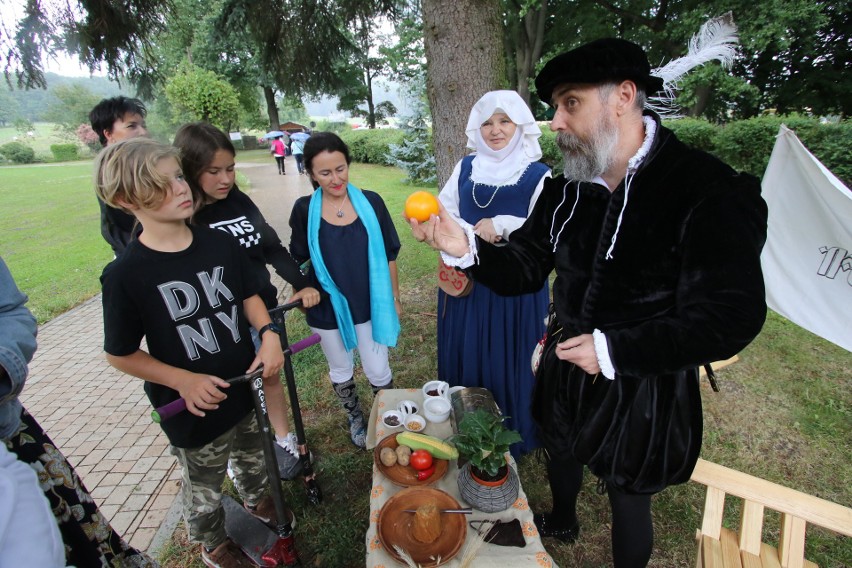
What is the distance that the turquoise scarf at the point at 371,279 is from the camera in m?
2.59

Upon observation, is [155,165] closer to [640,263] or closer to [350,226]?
[350,226]

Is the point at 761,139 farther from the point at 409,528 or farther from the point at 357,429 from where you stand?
the point at 409,528

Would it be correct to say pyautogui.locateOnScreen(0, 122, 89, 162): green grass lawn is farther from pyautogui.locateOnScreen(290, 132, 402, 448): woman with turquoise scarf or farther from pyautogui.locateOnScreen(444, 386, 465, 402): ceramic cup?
pyautogui.locateOnScreen(444, 386, 465, 402): ceramic cup

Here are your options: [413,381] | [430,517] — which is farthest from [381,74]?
[430,517]

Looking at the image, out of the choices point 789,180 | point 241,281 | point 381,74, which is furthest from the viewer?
point 381,74

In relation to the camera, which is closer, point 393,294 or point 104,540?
point 104,540

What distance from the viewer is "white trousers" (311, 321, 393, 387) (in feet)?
9.12

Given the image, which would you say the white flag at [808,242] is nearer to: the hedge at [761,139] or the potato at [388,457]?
the hedge at [761,139]

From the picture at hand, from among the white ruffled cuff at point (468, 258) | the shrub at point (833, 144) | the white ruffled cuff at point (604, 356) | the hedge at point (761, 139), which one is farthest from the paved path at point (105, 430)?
the shrub at point (833, 144)

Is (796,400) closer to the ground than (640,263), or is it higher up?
closer to the ground

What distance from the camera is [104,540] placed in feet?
4.99

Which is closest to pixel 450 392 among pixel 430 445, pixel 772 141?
pixel 430 445

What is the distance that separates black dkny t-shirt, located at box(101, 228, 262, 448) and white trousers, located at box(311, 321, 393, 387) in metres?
0.83

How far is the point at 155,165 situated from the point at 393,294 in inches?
59.9
